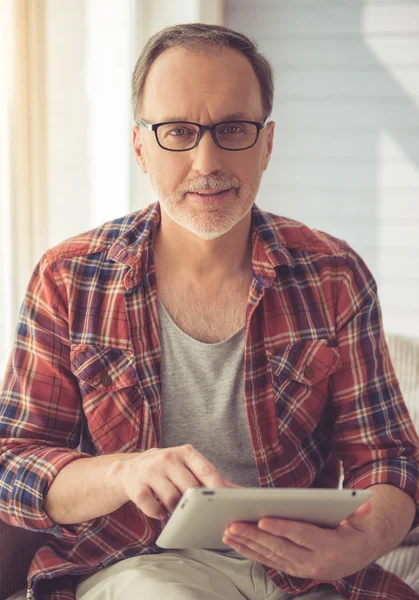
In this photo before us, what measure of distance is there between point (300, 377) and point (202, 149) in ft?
1.59

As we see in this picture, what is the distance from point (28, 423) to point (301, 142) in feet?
7.22

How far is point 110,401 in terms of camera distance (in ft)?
5.08

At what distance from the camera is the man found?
1.48 metres

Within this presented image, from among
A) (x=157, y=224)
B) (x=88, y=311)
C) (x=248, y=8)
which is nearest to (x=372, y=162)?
(x=248, y=8)

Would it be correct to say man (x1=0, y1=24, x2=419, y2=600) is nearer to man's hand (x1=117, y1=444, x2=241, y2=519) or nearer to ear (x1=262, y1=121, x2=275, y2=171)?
ear (x1=262, y1=121, x2=275, y2=171)

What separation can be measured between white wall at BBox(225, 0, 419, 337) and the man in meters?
1.68

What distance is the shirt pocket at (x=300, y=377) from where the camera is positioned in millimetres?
1583

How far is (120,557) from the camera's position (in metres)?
1.50

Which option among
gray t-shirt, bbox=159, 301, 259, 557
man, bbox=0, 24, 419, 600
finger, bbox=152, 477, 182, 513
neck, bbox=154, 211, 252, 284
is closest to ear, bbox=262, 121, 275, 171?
man, bbox=0, 24, 419, 600

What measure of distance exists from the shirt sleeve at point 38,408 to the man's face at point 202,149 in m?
0.29

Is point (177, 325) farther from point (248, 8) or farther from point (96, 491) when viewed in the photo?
point (248, 8)

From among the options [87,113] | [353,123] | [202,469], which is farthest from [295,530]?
[353,123]

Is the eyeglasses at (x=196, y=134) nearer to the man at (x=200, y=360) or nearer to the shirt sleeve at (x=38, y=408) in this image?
the man at (x=200, y=360)

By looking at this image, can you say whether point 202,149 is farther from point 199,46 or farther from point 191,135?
point 199,46
